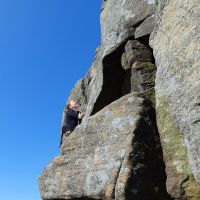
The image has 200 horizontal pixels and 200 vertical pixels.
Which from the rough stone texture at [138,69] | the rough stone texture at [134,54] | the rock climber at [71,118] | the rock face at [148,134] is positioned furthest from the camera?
the rock climber at [71,118]

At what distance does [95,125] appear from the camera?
34.8ft

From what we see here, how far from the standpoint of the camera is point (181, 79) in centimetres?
830

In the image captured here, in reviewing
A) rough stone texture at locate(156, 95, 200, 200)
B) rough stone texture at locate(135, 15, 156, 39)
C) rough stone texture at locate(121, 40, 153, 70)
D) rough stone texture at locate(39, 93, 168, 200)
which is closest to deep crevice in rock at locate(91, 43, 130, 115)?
rough stone texture at locate(121, 40, 153, 70)

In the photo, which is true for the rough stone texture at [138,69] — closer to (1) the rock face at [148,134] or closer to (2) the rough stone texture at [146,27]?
(1) the rock face at [148,134]

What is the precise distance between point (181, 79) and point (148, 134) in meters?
1.83

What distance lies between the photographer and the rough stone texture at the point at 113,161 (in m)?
8.67

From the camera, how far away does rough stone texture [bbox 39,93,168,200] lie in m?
8.67

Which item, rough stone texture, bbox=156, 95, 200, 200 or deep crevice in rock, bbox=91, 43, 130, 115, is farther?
deep crevice in rock, bbox=91, 43, 130, 115

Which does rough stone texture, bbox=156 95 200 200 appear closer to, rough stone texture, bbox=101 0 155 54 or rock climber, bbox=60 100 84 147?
rough stone texture, bbox=101 0 155 54

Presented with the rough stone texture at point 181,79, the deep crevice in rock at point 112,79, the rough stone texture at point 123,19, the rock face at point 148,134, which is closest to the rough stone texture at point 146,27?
the rock face at point 148,134

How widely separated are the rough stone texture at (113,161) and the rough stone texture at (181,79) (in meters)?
0.46

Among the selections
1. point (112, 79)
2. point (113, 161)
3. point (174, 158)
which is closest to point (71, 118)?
point (112, 79)

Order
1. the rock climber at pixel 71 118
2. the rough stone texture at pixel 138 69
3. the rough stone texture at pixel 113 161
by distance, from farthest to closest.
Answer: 1. the rock climber at pixel 71 118
2. the rough stone texture at pixel 138 69
3. the rough stone texture at pixel 113 161

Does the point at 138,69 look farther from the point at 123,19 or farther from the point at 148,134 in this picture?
the point at 148,134
